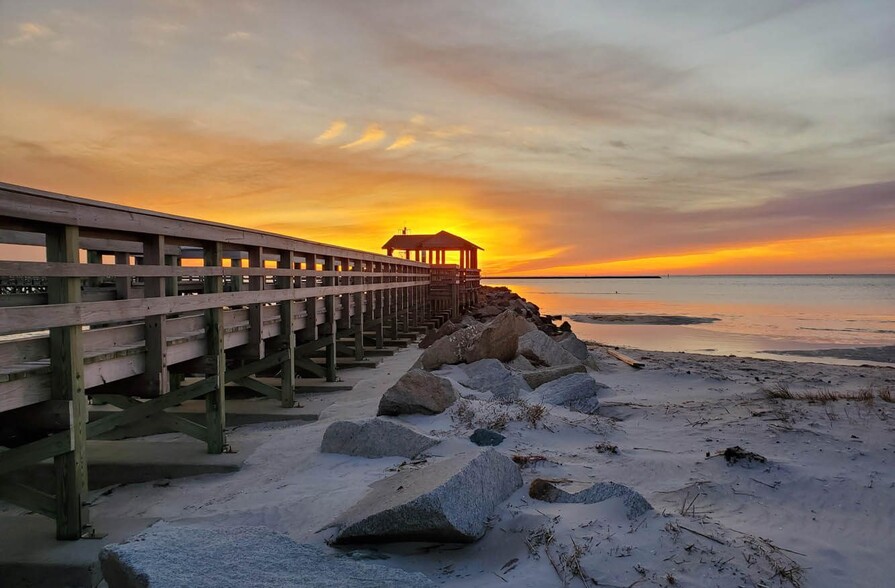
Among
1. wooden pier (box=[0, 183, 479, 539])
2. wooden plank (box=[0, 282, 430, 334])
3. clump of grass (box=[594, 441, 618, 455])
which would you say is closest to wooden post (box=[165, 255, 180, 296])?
wooden pier (box=[0, 183, 479, 539])

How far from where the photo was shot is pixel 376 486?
4.66 m

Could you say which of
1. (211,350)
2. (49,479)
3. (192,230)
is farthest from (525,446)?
(49,479)

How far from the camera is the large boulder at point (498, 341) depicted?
1138 centimetres

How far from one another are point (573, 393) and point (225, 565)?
6.07 meters

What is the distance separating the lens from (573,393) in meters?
8.38

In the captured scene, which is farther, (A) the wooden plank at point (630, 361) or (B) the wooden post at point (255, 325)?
(A) the wooden plank at point (630, 361)

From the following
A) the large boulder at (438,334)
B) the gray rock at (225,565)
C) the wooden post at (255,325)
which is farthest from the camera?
the large boulder at (438,334)

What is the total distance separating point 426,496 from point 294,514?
151 centimetres

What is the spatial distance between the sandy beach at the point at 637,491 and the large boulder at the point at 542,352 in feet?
9.93

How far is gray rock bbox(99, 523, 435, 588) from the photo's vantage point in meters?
2.91

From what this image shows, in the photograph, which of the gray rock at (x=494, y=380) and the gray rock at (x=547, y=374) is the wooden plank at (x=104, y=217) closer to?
the gray rock at (x=494, y=380)

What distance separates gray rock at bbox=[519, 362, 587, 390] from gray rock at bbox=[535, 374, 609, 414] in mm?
619

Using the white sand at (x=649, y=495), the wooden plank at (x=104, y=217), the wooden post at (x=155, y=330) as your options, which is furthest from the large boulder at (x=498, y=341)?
the wooden post at (x=155, y=330)

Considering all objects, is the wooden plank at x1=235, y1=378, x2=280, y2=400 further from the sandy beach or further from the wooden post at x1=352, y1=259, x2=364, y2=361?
the wooden post at x1=352, y1=259, x2=364, y2=361
